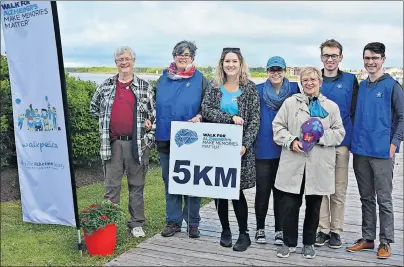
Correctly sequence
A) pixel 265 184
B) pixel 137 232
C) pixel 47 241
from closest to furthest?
pixel 265 184 < pixel 47 241 < pixel 137 232

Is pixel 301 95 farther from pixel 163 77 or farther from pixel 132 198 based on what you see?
pixel 132 198

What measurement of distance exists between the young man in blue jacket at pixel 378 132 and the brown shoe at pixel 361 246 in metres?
0.16

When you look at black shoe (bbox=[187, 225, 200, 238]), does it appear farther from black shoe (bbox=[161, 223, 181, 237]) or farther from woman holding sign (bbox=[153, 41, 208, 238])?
woman holding sign (bbox=[153, 41, 208, 238])

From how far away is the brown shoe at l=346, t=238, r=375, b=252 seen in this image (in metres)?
4.92

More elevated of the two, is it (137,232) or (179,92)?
(179,92)

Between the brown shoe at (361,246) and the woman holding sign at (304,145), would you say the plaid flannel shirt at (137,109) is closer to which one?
the woman holding sign at (304,145)

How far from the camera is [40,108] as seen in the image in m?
4.53

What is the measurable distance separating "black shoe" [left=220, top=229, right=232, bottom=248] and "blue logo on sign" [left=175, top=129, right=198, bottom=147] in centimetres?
97

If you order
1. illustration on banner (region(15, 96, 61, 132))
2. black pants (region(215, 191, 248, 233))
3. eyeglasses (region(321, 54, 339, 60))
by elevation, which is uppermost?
eyeglasses (region(321, 54, 339, 60))

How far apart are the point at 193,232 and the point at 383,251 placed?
186 centimetres

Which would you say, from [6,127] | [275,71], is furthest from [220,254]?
[6,127]

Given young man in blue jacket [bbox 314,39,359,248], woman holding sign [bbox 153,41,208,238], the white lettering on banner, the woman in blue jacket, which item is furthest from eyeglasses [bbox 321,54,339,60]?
woman holding sign [bbox 153,41,208,238]

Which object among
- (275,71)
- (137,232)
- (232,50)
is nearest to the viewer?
(275,71)

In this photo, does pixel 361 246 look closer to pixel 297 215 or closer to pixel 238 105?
pixel 297 215
